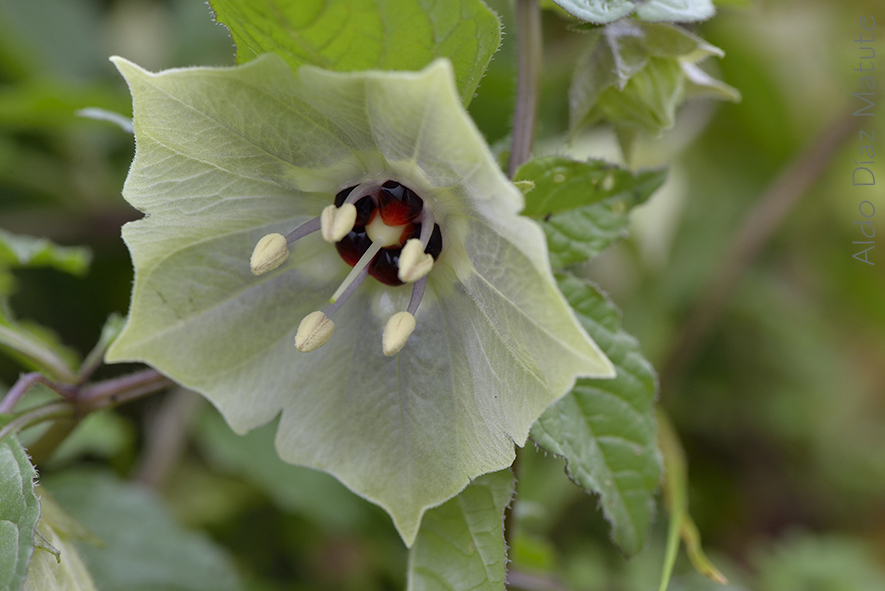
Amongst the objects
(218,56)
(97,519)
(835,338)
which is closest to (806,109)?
(835,338)

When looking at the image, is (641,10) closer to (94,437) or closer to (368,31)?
(368,31)

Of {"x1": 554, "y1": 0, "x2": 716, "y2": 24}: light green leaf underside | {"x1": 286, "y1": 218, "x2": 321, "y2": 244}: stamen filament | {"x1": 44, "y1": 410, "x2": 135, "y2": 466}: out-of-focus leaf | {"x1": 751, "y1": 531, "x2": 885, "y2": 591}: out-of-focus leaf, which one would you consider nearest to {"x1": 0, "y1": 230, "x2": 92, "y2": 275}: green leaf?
{"x1": 44, "y1": 410, "x2": 135, "y2": 466}: out-of-focus leaf

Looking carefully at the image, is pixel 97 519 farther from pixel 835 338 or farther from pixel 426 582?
pixel 835 338

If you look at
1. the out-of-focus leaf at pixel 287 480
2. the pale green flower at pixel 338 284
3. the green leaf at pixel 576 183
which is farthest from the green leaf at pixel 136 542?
the green leaf at pixel 576 183

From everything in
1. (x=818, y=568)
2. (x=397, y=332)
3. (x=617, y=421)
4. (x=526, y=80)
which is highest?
(x=526, y=80)

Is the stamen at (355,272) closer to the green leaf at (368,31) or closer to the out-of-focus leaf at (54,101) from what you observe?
the green leaf at (368,31)

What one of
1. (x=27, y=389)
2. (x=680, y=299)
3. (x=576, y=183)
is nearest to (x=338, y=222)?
(x=576, y=183)

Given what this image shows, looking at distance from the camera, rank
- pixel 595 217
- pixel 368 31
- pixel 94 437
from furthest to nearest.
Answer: pixel 94 437
pixel 595 217
pixel 368 31

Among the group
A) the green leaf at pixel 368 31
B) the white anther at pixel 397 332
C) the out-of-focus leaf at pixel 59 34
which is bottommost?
the out-of-focus leaf at pixel 59 34
